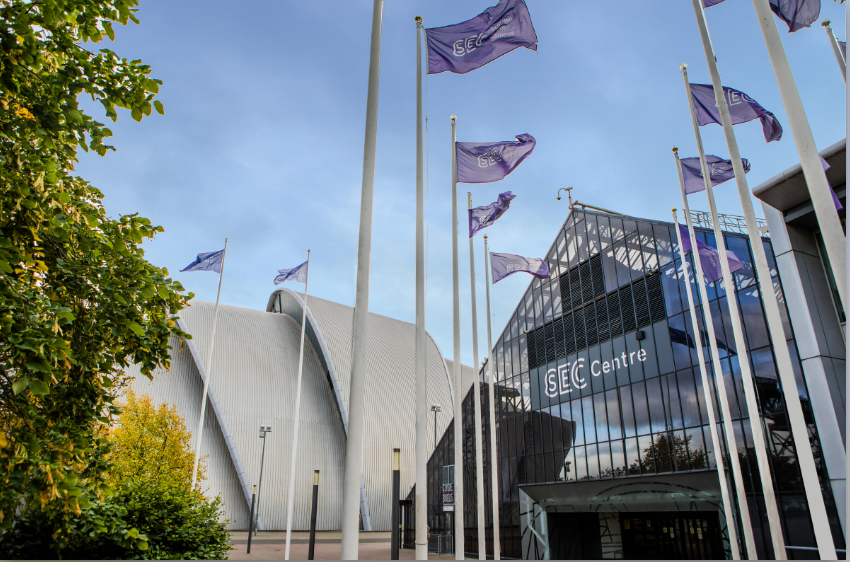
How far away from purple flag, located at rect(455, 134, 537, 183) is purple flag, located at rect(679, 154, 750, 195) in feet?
16.7

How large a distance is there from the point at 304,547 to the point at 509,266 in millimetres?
22591

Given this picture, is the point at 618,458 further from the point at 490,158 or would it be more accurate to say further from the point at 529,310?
the point at 490,158

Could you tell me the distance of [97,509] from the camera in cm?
1100

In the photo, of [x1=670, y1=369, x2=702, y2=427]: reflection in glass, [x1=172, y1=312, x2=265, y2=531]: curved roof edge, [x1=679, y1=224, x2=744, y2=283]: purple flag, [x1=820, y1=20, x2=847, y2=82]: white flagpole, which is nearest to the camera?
[x1=820, y1=20, x2=847, y2=82]: white flagpole

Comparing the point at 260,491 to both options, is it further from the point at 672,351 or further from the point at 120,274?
the point at 120,274

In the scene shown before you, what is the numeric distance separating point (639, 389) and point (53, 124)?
23.3 meters

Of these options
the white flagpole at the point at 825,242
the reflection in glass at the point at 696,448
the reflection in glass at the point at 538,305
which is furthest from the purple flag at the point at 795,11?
the reflection in glass at the point at 538,305

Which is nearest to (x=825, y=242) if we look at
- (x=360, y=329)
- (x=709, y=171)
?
(x=360, y=329)

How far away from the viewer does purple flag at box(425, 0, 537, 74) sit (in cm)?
1196

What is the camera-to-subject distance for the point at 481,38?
12.2m

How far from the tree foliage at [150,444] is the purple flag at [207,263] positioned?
24.9ft

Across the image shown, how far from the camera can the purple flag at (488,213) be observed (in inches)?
675

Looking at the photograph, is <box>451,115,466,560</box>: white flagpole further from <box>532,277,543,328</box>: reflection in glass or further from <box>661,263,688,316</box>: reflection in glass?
<box>532,277,543,328</box>: reflection in glass

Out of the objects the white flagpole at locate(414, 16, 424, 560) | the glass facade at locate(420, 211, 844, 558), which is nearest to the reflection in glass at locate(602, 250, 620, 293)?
the glass facade at locate(420, 211, 844, 558)
